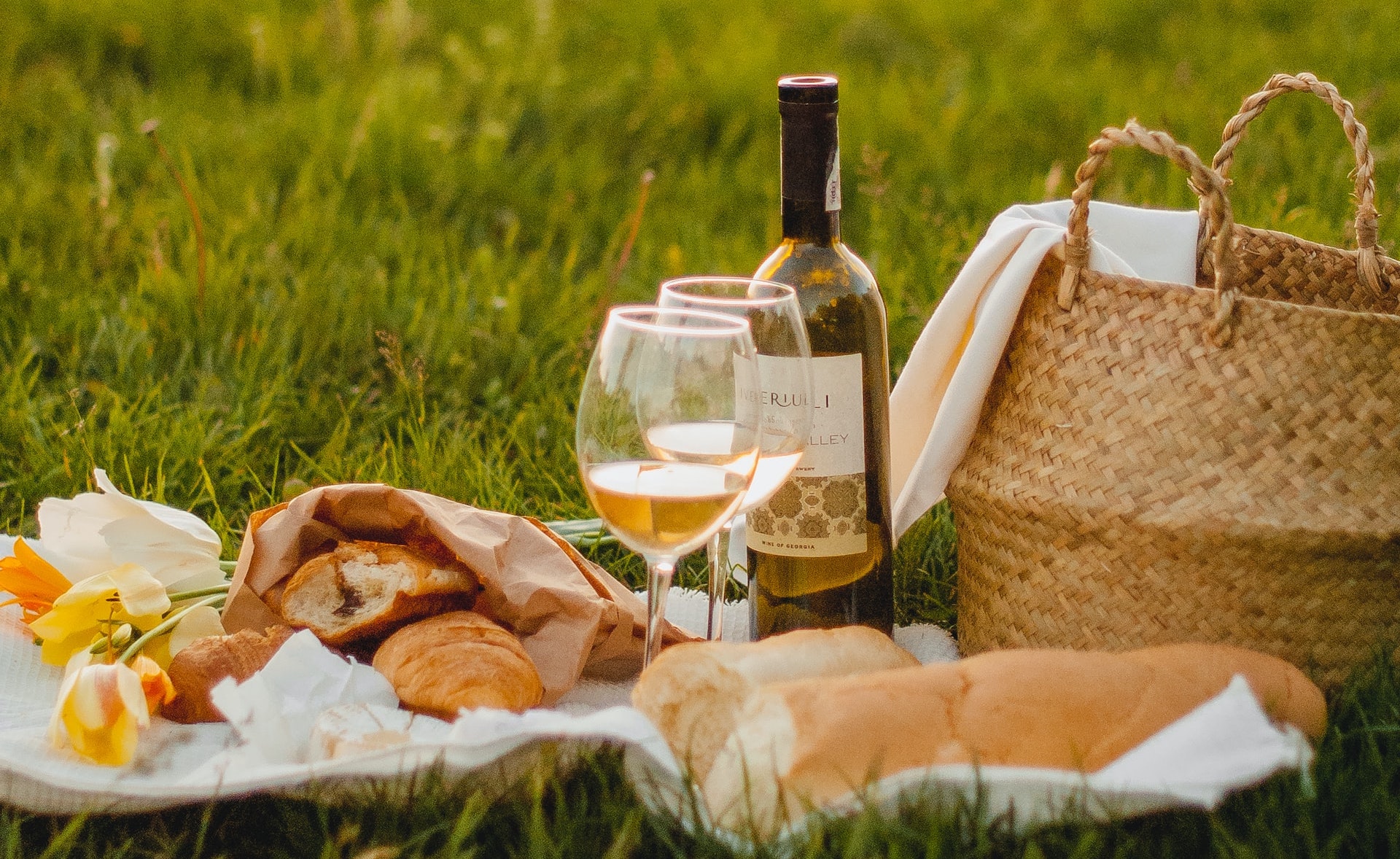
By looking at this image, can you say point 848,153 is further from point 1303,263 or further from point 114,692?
point 114,692

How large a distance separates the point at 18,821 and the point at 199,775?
0.68 feet

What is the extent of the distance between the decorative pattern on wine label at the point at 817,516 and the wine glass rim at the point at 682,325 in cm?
37

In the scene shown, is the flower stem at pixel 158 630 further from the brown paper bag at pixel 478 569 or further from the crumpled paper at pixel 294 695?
the crumpled paper at pixel 294 695

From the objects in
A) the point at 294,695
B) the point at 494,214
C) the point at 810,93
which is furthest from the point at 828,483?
the point at 494,214

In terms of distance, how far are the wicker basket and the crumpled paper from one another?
0.93 metres

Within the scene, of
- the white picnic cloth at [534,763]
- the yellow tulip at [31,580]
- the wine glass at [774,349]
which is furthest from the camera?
the yellow tulip at [31,580]

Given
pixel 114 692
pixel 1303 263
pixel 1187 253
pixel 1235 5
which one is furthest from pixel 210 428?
pixel 1235 5

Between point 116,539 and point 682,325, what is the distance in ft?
2.90

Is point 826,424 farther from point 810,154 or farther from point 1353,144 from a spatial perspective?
point 1353,144

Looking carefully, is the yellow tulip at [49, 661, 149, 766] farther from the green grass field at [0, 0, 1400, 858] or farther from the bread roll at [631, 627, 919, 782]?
the bread roll at [631, 627, 919, 782]

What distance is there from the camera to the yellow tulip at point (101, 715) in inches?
62.0

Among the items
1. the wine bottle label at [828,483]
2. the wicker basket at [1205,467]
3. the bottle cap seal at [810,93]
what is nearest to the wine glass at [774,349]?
the wine bottle label at [828,483]

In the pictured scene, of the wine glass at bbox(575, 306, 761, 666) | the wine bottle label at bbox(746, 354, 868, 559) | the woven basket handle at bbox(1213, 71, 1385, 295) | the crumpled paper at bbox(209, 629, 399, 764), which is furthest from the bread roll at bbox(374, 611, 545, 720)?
the woven basket handle at bbox(1213, 71, 1385, 295)

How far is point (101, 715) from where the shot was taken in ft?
5.16
